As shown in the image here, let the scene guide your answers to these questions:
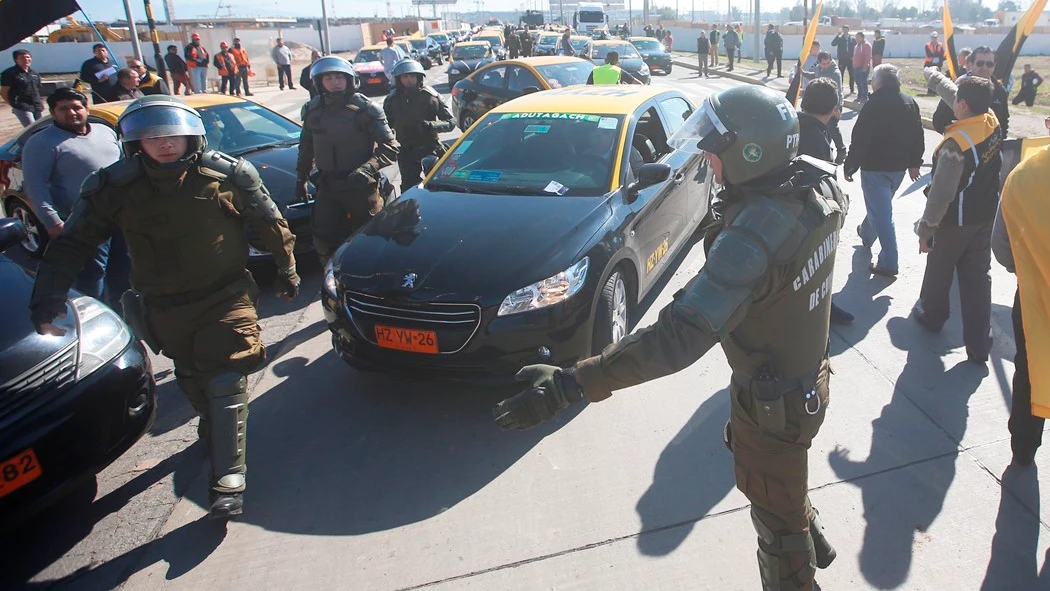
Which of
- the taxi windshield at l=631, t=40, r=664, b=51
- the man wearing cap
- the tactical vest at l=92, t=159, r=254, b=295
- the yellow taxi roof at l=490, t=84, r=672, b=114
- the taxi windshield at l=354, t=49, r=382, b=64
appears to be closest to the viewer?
the tactical vest at l=92, t=159, r=254, b=295

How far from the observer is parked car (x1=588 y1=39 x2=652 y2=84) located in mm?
19594

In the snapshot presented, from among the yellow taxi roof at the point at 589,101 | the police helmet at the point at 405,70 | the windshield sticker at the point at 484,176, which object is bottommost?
the windshield sticker at the point at 484,176

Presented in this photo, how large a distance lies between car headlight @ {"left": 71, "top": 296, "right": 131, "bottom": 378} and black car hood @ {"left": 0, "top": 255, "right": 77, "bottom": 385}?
2.1 inches

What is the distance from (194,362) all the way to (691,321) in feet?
8.40

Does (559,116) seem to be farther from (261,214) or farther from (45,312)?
(45,312)

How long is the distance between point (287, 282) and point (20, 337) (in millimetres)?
1177

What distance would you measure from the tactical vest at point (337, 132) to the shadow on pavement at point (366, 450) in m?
1.66

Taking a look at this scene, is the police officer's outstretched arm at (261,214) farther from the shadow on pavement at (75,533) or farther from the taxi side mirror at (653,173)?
the taxi side mirror at (653,173)

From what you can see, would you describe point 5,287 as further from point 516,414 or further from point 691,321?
point 691,321

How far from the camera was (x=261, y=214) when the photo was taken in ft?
11.0

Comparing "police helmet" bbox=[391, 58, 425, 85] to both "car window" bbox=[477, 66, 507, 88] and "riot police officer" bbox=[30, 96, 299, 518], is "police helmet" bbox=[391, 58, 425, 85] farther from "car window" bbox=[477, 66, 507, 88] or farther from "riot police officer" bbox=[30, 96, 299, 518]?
"car window" bbox=[477, 66, 507, 88]

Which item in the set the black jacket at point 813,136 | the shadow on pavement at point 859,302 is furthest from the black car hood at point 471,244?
the shadow on pavement at point 859,302

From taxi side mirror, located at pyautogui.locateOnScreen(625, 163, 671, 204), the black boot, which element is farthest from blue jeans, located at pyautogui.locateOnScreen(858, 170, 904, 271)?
the black boot

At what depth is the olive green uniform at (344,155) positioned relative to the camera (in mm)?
5309
